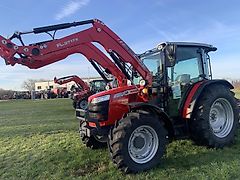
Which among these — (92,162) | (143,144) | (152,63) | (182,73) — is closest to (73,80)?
(152,63)

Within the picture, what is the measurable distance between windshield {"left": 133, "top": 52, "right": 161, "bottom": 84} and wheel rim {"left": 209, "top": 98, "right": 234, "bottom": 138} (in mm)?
1479

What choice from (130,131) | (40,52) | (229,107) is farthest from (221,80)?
(40,52)

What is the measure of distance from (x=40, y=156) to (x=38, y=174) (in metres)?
1.12

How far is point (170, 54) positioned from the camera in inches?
220

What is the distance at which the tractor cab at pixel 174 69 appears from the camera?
19.0 feet

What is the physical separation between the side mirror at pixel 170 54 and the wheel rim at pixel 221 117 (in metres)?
1.41

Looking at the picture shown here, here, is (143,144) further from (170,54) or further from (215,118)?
(215,118)

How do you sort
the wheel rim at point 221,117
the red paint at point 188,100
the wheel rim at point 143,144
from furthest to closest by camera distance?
the wheel rim at point 221,117 → the red paint at point 188,100 → the wheel rim at point 143,144

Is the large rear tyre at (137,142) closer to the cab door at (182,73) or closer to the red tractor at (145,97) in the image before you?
the red tractor at (145,97)

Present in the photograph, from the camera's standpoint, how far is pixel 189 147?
20.2ft

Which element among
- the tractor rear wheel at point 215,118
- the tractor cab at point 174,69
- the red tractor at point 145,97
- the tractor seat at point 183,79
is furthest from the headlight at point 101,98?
the tractor rear wheel at point 215,118

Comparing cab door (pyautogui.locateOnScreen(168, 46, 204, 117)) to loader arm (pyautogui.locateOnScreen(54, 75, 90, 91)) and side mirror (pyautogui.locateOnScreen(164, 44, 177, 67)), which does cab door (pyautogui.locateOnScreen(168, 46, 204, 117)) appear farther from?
loader arm (pyautogui.locateOnScreen(54, 75, 90, 91))

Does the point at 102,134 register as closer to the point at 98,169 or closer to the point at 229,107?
the point at 98,169

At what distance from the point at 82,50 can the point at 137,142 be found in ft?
6.99
